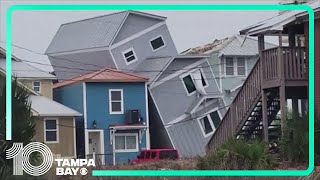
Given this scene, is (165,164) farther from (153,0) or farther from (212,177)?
(153,0)

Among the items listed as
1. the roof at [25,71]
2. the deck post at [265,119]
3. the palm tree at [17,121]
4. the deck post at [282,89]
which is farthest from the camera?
the deck post at [282,89]

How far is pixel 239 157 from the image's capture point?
816 centimetres

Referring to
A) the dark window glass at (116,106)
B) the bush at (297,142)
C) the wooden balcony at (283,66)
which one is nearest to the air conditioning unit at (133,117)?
the dark window glass at (116,106)

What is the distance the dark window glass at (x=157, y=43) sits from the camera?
8188 millimetres

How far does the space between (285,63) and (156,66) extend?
162cm

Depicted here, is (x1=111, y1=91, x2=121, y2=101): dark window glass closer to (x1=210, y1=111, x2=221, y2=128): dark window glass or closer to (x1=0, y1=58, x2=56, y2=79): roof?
(x1=0, y1=58, x2=56, y2=79): roof

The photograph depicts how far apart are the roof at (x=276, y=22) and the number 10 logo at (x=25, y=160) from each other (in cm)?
272

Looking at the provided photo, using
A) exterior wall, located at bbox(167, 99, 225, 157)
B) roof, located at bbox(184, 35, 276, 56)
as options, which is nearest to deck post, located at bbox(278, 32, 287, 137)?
roof, located at bbox(184, 35, 276, 56)

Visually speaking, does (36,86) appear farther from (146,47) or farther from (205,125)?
(205,125)

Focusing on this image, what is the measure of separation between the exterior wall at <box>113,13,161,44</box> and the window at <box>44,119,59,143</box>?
117 cm

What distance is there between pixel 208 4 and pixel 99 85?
5.07 ft

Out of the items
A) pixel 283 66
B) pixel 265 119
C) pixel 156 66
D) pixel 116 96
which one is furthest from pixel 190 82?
pixel 283 66

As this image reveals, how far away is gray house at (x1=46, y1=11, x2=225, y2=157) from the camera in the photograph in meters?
8.07

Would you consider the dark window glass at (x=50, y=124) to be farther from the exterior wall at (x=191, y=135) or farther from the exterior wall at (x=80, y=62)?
the exterior wall at (x=191, y=135)
